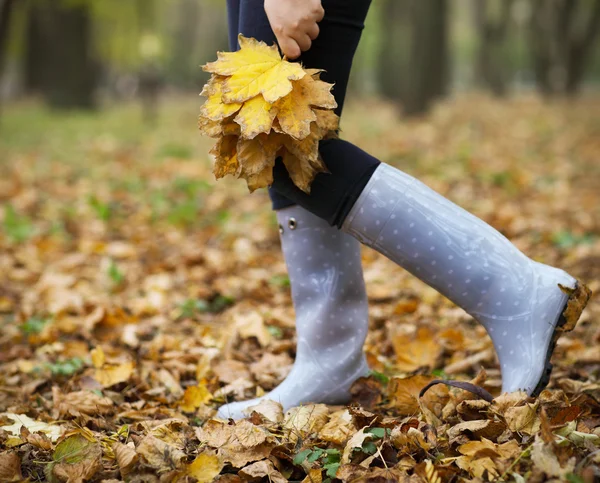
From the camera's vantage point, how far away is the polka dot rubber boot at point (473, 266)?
1356 millimetres

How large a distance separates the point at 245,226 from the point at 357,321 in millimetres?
2146

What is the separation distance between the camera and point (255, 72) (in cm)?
125

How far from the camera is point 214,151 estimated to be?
1.30m

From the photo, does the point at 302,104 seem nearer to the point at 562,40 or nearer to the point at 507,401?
the point at 507,401

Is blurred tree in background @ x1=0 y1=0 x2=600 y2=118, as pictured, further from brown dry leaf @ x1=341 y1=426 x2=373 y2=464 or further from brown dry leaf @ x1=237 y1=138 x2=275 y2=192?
brown dry leaf @ x1=341 y1=426 x2=373 y2=464

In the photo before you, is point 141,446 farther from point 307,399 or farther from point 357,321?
point 357,321

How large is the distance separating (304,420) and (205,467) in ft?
0.99

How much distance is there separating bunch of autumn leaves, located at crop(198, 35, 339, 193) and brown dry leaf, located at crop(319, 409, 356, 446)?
1.68ft

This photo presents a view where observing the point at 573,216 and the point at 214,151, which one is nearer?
the point at 214,151

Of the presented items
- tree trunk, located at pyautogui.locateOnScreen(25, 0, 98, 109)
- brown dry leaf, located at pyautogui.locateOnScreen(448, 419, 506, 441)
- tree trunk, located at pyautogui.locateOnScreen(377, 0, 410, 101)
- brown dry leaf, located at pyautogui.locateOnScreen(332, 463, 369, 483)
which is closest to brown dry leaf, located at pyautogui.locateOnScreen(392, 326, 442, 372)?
brown dry leaf, located at pyautogui.locateOnScreen(448, 419, 506, 441)

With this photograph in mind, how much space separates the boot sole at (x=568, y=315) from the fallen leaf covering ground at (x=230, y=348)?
0.04 metres

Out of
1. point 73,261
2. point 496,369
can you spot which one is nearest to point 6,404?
point 496,369

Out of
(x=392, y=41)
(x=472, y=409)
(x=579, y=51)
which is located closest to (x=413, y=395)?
(x=472, y=409)

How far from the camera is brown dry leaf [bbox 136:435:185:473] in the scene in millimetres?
1168
